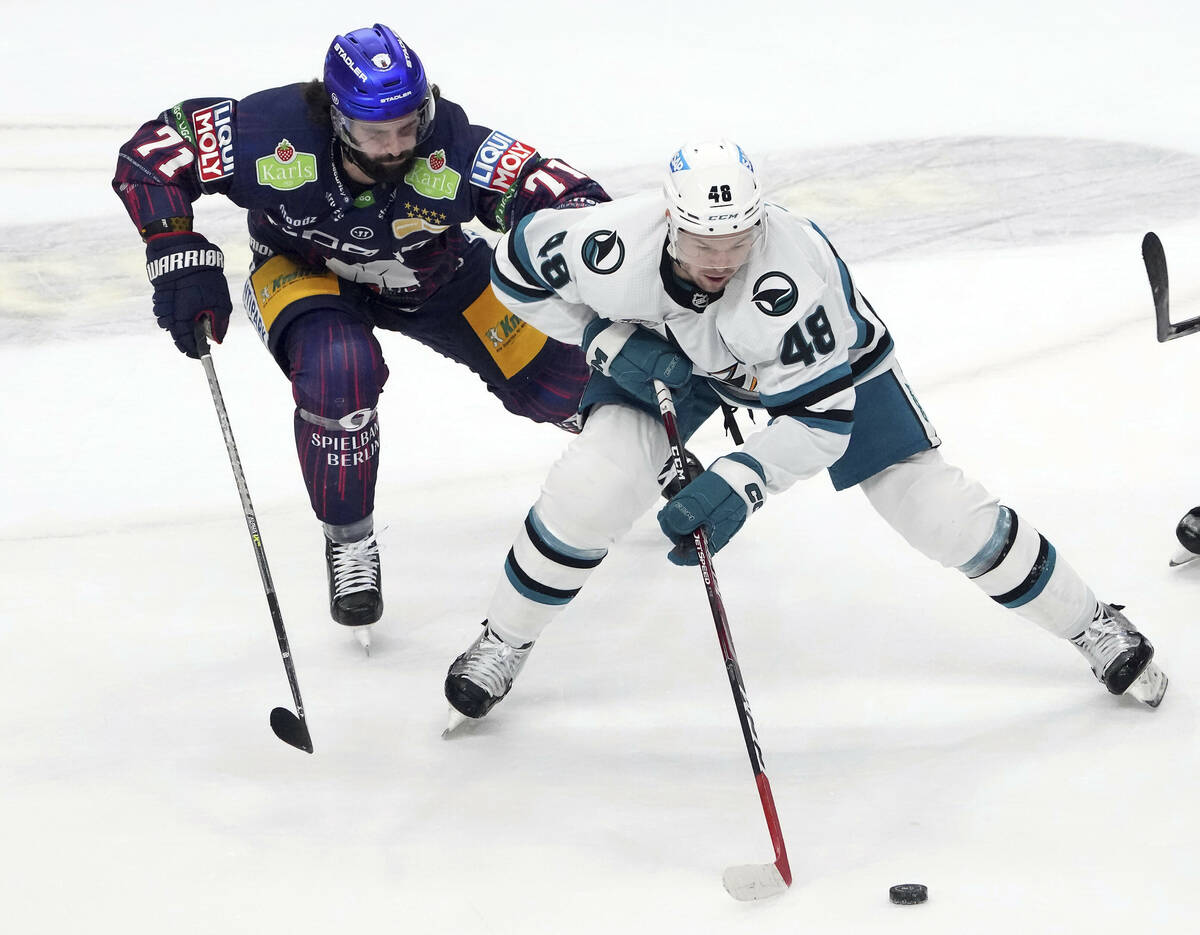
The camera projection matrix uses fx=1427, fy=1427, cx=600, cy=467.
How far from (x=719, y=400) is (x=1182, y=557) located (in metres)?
1.27

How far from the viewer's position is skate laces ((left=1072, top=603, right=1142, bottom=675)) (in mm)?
2744

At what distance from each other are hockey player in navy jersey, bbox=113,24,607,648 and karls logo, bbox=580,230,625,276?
1.64 feet

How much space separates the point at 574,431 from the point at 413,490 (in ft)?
2.41

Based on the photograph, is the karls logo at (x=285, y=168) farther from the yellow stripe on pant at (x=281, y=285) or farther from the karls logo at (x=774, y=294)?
the karls logo at (x=774, y=294)

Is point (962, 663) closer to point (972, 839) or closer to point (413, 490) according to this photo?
point (972, 839)

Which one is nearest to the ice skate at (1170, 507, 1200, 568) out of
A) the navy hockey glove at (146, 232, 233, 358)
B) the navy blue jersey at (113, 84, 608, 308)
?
the navy blue jersey at (113, 84, 608, 308)

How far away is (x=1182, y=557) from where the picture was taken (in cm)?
336

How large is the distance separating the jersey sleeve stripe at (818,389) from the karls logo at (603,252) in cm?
40

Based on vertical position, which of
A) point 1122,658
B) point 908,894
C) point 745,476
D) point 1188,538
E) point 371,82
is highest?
point 371,82

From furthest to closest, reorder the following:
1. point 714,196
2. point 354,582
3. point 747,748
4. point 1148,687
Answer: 1. point 354,582
2. point 1148,687
3. point 747,748
4. point 714,196

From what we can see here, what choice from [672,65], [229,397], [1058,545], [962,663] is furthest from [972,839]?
[672,65]

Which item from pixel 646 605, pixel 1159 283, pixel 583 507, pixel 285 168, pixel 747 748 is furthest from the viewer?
pixel 646 605

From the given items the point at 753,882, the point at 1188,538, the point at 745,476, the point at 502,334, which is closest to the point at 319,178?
the point at 502,334

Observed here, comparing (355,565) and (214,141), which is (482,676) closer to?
(355,565)
